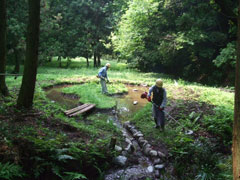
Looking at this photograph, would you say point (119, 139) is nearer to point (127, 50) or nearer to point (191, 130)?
point (191, 130)

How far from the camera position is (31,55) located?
263 inches

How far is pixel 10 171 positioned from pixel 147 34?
19.9 m

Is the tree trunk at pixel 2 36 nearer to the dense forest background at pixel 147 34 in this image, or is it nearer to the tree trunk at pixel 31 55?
the tree trunk at pixel 31 55

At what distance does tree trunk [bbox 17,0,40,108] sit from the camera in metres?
6.39

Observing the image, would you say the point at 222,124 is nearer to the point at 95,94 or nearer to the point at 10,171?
the point at 10,171

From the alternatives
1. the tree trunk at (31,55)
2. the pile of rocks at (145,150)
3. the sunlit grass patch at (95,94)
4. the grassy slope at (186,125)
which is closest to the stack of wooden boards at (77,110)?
the grassy slope at (186,125)

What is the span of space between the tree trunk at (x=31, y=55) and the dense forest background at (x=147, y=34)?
10.3 meters

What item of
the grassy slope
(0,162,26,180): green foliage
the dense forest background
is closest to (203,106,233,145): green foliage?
the grassy slope

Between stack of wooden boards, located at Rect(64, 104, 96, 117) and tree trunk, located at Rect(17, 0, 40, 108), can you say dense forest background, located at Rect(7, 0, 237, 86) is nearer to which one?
stack of wooden boards, located at Rect(64, 104, 96, 117)

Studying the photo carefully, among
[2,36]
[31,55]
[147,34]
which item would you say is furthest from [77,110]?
[147,34]

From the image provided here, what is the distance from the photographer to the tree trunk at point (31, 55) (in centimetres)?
639

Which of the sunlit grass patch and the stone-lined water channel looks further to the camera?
the sunlit grass patch

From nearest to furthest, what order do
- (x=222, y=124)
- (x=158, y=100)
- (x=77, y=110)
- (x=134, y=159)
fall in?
(x=134, y=159), (x=222, y=124), (x=158, y=100), (x=77, y=110)

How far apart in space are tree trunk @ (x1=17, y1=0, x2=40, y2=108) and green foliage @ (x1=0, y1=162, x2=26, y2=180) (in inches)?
140
